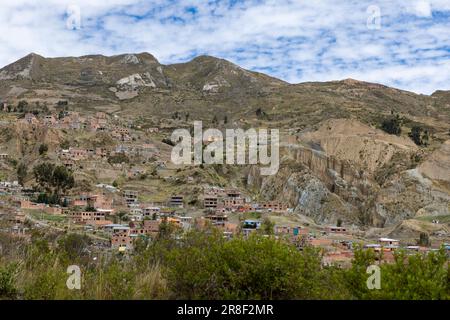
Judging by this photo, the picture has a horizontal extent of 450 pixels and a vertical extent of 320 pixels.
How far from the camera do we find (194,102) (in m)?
122

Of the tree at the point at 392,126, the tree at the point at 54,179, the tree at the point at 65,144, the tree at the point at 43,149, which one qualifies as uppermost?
the tree at the point at 392,126

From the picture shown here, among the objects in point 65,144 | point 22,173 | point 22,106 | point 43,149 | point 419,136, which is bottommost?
point 22,173

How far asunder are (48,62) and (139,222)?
415 feet

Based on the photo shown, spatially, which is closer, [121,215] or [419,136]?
[121,215]

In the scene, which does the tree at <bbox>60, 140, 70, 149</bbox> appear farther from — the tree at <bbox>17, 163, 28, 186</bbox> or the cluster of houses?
the cluster of houses

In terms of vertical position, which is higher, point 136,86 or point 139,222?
point 136,86

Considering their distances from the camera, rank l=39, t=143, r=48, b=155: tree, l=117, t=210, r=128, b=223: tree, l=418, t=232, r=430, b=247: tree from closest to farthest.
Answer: l=418, t=232, r=430, b=247: tree
l=117, t=210, r=128, b=223: tree
l=39, t=143, r=48, b=155: tree

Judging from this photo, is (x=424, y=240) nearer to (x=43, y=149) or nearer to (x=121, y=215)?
(x=121, y=215)

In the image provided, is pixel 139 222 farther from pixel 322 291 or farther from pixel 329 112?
pixel 329 112

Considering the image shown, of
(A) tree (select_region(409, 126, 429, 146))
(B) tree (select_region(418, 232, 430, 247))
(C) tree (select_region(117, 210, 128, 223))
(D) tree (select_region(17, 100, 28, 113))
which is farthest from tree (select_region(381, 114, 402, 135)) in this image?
(D) tree (select_region(17, 100, 28, 113))

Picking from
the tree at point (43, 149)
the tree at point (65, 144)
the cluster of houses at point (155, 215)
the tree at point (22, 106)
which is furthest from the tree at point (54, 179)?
the tree at point (22, 106)

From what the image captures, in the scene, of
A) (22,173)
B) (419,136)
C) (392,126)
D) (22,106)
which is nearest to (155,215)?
(22,173)

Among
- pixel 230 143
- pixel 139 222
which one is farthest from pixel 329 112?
pixel 139 222

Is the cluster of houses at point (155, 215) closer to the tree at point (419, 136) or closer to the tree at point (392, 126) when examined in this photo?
the tree at point (392, 126)
